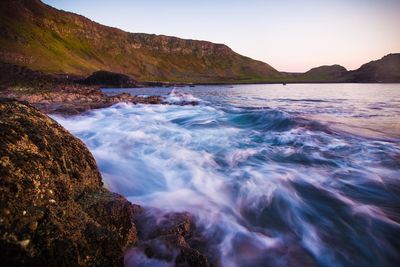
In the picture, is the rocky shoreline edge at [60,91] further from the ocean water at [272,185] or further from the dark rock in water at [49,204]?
the dark rock in water at [49,204]

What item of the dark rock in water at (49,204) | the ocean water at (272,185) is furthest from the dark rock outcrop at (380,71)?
the dark rock in water at (49,204)

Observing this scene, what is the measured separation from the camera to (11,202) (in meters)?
2.10

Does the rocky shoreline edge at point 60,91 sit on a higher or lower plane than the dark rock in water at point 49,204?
lower

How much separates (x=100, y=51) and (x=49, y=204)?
148606mm

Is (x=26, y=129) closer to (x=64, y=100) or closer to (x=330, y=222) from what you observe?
(x=330, y=222)

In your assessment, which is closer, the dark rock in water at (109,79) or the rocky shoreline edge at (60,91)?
the rocky shoreline edge at (60,91)

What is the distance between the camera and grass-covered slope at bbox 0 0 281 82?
87.9 metres

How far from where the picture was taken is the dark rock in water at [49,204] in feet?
6.63

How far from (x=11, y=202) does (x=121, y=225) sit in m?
1.21

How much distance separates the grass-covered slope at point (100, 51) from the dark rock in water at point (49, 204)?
8050cm

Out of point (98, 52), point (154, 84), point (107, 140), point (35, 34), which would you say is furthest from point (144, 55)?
point (107, 140)

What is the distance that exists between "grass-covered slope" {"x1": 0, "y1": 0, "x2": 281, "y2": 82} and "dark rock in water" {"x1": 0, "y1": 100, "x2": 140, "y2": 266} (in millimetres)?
80499

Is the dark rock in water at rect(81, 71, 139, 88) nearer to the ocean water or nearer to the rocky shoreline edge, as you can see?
the rocky shoreline edge

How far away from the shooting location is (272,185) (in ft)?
20.3
